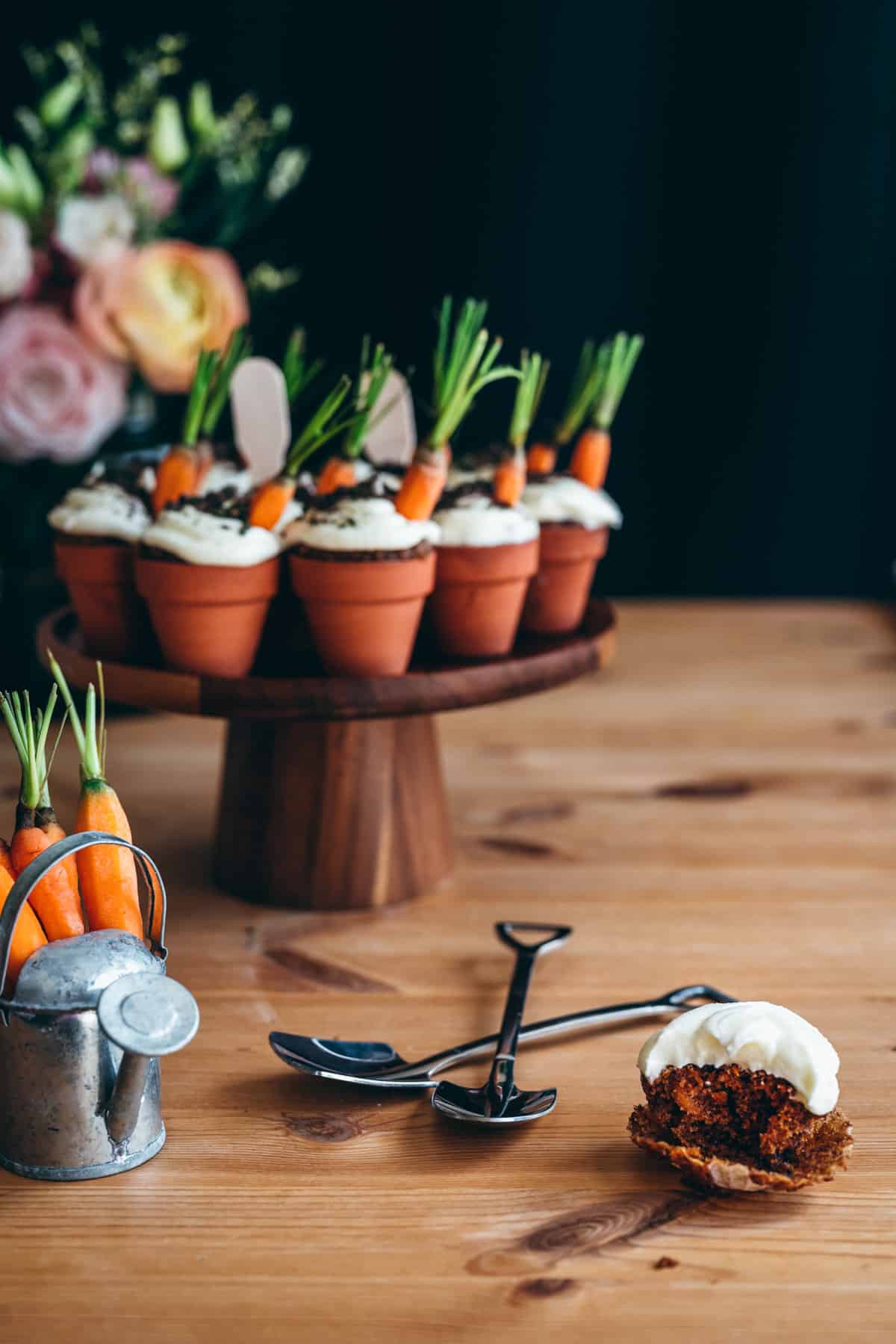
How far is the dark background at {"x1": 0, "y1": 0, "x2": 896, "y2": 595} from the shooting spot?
1.95 m

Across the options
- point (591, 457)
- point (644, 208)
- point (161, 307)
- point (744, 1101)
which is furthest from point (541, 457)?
point (644, 208)

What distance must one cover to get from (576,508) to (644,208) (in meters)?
1.03

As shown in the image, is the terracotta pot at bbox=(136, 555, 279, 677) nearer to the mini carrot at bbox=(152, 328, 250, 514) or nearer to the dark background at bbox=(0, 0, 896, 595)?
the mini carrot at bbox=(152, 328, 250, 514)

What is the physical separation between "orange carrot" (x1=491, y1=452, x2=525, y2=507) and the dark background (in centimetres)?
99

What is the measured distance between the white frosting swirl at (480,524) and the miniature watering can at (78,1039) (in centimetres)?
41

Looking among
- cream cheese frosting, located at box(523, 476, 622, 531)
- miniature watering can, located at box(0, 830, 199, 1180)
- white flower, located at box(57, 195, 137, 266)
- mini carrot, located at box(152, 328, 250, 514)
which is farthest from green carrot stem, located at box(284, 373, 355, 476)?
white flower, located at box(57, 195, 137, 266)

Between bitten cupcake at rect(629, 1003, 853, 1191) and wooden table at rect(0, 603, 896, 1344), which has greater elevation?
bitten cupcake at rect(629, 1003, 853, 1191)

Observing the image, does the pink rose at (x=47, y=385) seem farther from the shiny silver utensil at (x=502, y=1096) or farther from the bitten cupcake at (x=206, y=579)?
the shiny silver utensil at (x=502, y=1096)

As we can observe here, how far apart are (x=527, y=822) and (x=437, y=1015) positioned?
386mm

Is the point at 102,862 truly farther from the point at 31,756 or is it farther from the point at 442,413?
the point at 442,413

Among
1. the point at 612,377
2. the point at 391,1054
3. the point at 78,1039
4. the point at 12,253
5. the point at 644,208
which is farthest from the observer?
the point at 644,208

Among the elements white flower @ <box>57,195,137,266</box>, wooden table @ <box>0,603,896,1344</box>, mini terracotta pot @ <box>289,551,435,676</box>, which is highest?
white flower @ <box>57,195,137,266</box>

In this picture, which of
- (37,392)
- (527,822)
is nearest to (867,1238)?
(527,822)

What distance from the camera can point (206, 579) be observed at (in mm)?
991
